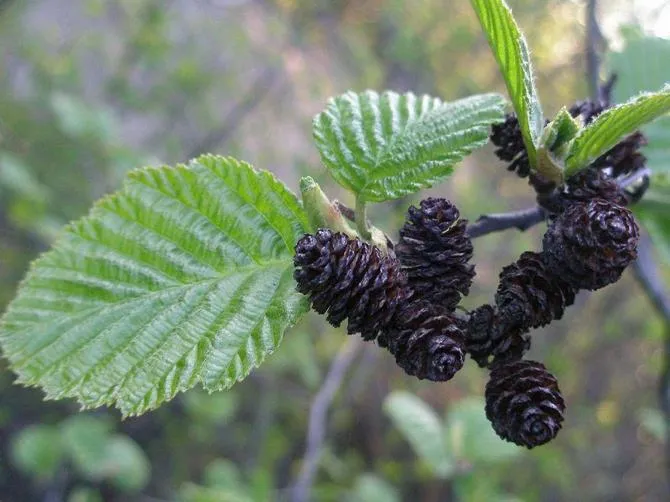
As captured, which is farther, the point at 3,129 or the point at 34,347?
the point at 3,129

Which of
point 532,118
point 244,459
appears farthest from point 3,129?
point 532,118

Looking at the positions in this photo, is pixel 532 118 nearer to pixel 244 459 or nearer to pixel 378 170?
pixel 378 170

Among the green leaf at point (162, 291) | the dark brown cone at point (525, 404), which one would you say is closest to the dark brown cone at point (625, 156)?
the dark brown cone at point (525, 404)

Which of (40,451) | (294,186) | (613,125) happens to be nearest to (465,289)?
(613,125)

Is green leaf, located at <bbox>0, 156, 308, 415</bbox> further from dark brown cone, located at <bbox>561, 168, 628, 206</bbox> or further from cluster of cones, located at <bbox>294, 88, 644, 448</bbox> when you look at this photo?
dark brown cone, located at <bbox>561, 168, 628, 206</bbox>

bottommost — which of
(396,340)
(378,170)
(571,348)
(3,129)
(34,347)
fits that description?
(34,347)

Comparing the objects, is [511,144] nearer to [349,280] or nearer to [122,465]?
[349,280]
